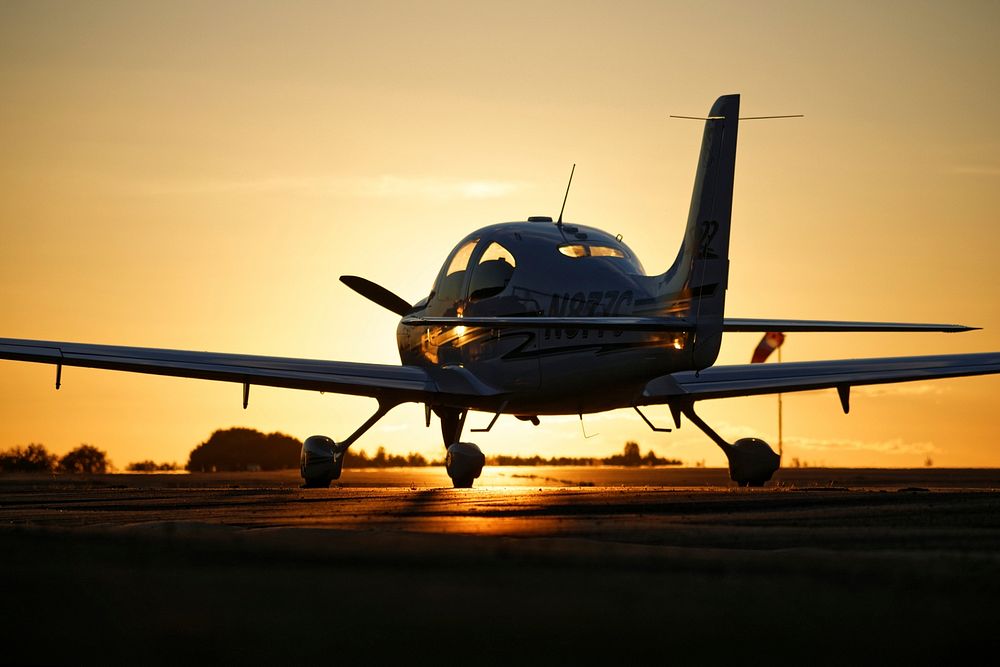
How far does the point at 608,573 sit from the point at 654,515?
4.56 meters

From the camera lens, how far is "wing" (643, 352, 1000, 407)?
20938 millimetres

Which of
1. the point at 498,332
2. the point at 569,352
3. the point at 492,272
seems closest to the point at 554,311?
the point at 569,352

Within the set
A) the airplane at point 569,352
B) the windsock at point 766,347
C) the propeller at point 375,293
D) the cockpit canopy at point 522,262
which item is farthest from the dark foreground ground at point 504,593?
the windsock at point 766,347

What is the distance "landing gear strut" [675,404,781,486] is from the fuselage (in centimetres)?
151

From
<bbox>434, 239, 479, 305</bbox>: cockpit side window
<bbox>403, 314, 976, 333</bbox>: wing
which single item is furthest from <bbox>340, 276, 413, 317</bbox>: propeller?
<bbox>403, 314, 976, 333</bbox>: wing

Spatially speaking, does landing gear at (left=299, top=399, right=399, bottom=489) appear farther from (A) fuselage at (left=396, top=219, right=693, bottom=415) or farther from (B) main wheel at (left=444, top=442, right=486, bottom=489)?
(B) main wheel at (left=444, top=442, right=486, bottom=489)

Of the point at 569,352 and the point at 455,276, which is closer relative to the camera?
the point at 569,352

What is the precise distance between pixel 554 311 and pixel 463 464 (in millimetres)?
2738

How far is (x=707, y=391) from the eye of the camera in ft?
69.8

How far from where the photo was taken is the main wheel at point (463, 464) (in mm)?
18875

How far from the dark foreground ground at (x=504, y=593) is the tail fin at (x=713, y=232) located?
840cm

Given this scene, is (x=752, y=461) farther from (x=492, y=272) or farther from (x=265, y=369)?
(x=265, y=369)

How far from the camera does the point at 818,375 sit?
21.3 m

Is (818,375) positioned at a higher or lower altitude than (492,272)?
lower
